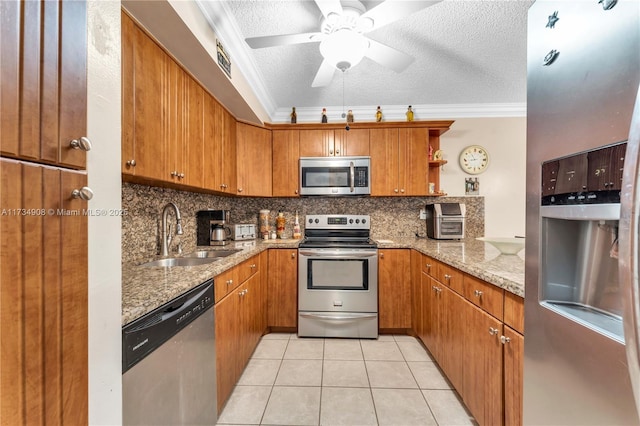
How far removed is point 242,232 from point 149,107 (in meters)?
1.55

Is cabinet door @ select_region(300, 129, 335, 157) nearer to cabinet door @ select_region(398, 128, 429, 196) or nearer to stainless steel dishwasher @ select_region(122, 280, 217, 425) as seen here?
cabinet door @ select_region(398, 128, 429, 196)

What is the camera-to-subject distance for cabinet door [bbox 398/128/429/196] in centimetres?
280

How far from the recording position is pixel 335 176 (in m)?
2.82

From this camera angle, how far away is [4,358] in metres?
0.45

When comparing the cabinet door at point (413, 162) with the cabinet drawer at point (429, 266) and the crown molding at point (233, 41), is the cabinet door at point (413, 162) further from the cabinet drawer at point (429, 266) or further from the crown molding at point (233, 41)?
the crown molding at point (233, 41)

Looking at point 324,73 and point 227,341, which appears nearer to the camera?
point 227,341

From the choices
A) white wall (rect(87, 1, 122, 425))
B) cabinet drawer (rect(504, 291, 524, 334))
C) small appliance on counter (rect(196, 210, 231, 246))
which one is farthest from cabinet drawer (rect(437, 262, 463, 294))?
small appliance on counter (rect(196, 210, 231, 246))

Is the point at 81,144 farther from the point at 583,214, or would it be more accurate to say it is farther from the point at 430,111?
the point at 430,111

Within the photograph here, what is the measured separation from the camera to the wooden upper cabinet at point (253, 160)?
2633mm

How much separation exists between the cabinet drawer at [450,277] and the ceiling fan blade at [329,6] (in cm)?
166

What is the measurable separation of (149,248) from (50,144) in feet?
4.66

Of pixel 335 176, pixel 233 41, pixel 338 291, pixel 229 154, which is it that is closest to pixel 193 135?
pixel 229 154

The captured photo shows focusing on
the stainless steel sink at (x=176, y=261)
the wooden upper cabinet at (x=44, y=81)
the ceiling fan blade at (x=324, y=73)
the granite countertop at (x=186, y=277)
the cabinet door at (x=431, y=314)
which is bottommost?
the cabinet door at (x=431, y=314)

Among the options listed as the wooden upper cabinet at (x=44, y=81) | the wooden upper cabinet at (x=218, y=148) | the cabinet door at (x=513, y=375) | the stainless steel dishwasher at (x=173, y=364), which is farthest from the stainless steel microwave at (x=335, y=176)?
the wooden upper cabinet at (x=44, y=81)
